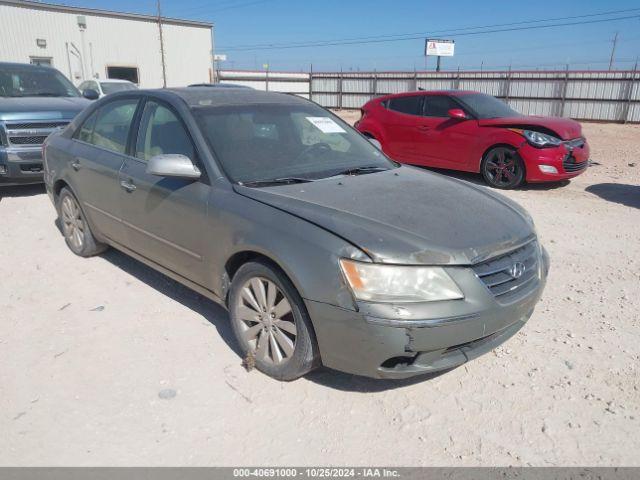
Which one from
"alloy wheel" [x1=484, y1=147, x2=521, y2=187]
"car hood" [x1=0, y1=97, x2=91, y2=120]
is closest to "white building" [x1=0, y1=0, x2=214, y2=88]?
"car hood" [x1=0, y1=97, x2=91, y2=120]

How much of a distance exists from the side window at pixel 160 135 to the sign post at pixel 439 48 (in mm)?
37518

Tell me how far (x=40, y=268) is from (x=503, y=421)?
4193 millimetres

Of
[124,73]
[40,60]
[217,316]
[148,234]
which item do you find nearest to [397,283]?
[217,316]

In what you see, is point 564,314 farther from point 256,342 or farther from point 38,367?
point 38,367

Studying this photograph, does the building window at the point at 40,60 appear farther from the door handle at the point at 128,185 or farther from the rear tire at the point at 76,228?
the door handle at the point at 128,185

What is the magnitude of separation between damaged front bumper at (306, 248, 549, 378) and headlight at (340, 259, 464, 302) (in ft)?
0.12

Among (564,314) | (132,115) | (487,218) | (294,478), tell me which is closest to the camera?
(294,478)

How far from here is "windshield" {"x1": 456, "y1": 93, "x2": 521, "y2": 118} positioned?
27.3 feet

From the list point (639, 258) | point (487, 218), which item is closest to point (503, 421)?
point (487, 218)

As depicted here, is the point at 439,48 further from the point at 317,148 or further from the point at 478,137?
the point at 317,148

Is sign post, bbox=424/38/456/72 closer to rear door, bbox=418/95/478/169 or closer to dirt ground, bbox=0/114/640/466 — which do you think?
rear door, bbox=418/95/478/169

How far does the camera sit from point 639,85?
18.2 meters

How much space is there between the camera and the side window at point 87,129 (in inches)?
181

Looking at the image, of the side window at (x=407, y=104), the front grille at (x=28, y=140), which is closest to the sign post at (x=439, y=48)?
the side window at (x=407, y=104)
